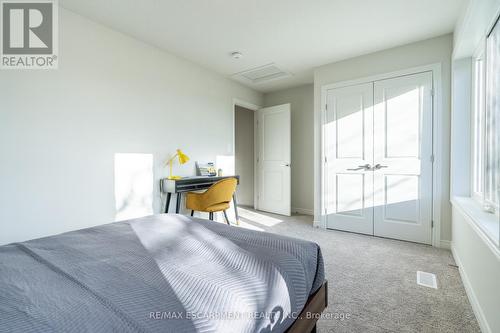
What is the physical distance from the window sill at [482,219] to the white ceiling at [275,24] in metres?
1.85

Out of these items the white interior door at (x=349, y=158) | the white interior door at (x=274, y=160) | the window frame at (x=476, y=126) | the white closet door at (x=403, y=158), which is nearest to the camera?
the window frame at (x=476, y=126)

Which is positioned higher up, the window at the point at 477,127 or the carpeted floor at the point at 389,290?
the window at the point at 477,127

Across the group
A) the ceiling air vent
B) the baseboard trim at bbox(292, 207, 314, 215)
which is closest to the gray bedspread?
the ceiling air vent

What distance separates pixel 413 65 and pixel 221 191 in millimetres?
2873

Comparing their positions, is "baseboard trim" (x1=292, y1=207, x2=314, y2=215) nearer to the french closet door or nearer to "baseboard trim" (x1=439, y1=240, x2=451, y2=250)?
the french closet door

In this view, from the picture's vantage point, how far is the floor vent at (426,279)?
199 centimetres

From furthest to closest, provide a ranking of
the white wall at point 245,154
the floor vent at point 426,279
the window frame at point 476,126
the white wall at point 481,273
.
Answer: the white wall at point 245,154 < the window frame at point 476,126 < the floor vent at point 426,279 < the white wall at point 481,273

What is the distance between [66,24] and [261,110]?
3.27m

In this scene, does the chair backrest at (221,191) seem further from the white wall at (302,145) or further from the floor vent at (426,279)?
the floor vent at (426,279)

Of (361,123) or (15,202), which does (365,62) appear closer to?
(361,123)

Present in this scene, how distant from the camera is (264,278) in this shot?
36.3 inches

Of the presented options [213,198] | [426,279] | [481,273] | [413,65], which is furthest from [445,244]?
[213,198]

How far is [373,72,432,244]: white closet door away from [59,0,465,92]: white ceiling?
0.61 metres

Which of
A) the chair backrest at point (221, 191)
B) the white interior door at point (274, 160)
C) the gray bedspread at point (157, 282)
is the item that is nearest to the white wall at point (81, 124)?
the chair backrest at point (221, 191)
